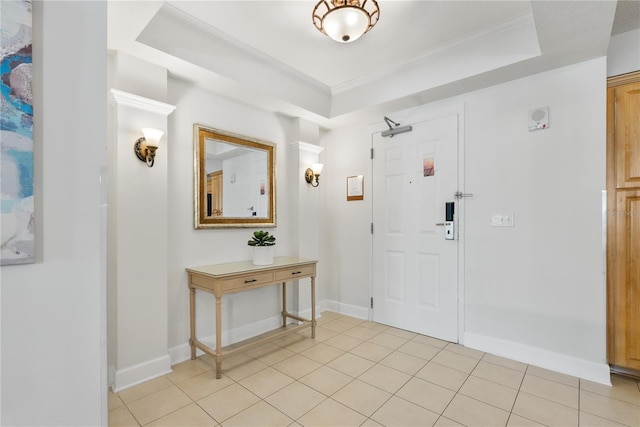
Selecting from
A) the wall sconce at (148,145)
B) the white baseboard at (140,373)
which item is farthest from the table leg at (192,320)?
the wall sconce at (148,145)

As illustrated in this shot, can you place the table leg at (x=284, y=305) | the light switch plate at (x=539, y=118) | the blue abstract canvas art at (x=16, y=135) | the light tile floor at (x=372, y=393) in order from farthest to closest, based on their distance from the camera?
the table leg at (x=284, y=305)
the light switch plate at (x=539, y=118)
the light tile floor at (x=372, y=393)
the blue abstract canvas art at (x=16, y=135)

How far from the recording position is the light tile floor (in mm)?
1817

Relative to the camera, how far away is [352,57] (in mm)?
2838

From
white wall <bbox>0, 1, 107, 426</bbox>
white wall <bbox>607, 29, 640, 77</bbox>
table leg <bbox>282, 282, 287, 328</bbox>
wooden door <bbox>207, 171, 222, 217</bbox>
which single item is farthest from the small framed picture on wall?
white wall <bbox>0, 1, 107, 426</bbox>

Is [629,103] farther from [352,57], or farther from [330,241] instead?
[330,241]

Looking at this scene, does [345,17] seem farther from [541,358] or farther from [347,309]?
[347,309]

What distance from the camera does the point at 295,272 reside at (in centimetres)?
299

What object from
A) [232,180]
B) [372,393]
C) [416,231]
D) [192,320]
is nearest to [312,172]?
[232,180]

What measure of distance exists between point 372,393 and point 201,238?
1.91 meters

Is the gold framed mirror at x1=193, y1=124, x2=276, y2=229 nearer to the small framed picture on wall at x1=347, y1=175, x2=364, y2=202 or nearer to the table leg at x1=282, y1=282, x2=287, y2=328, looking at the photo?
the table leg at x1=282, y1=282, x2=287, y2=328

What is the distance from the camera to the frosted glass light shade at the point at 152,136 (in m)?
2.15

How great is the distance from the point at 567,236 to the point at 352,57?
7.85 ft

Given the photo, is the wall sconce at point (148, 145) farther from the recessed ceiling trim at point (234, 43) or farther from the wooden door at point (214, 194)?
the recessed ceiling trim at point (234, 43)

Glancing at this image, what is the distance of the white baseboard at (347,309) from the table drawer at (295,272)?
0.93 metres
